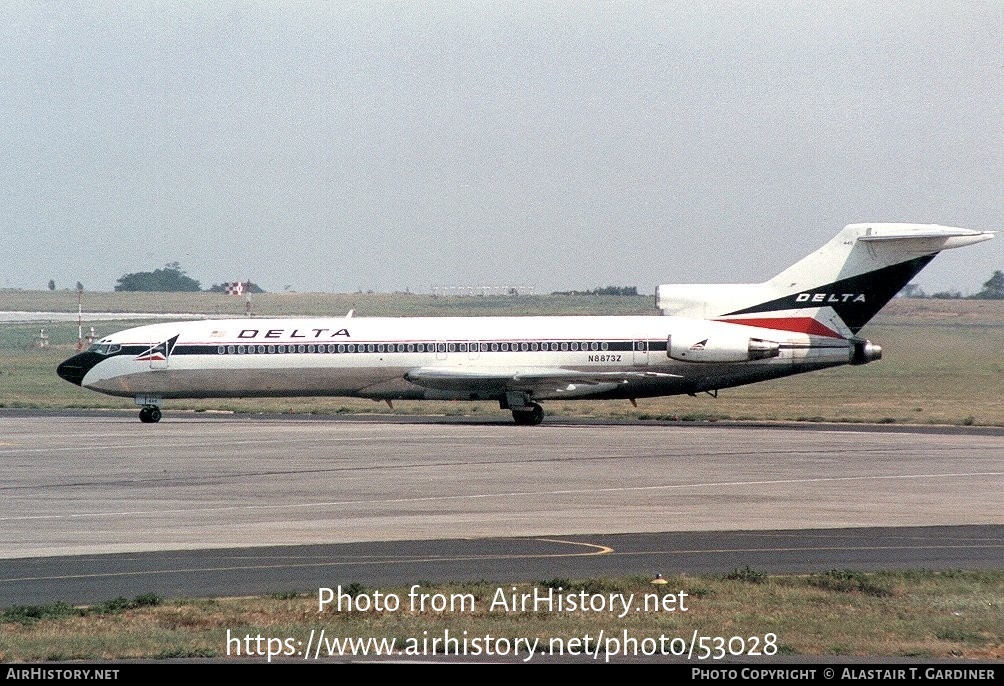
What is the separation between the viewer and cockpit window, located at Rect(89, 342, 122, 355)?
152ft

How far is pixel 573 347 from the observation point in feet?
145

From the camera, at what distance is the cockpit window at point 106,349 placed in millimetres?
46219

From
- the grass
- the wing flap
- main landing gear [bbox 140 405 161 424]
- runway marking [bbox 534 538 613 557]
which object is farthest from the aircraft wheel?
the grass

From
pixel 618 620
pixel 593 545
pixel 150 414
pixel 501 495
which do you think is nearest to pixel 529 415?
pixel 150 414

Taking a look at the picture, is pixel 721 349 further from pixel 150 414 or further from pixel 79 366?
pixel 79 366

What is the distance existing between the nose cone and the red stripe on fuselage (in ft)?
73.0

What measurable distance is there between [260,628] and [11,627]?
7.79 feet

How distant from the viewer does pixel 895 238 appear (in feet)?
141

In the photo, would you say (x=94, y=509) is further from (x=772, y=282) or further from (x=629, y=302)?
(x=629, y=302)

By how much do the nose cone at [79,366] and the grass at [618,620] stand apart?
33.7 metres

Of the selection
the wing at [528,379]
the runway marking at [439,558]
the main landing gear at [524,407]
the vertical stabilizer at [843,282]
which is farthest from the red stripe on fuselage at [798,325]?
the runway marking at [439,558]

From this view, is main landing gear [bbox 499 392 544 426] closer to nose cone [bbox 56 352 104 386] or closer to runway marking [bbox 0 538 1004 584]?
nose cone [bbox 56 352 104 386]

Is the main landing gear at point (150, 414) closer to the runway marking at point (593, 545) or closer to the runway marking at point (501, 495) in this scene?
the runway marking at point (501, 495)
